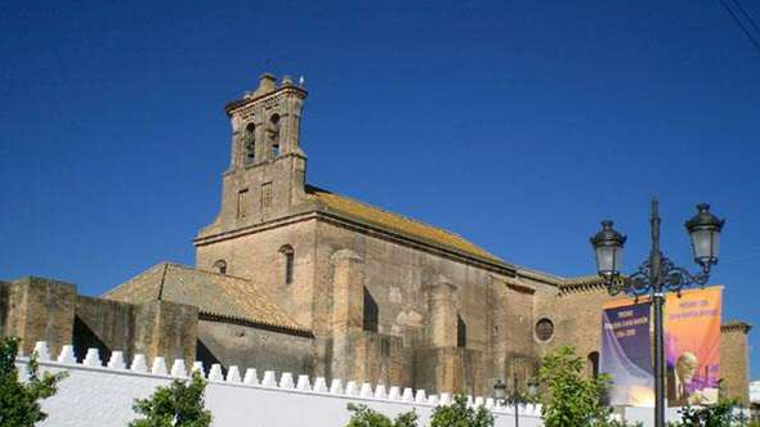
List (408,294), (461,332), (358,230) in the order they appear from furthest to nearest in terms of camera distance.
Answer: (461,332)
(408,294)
(358,230)

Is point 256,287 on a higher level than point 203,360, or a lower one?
higher

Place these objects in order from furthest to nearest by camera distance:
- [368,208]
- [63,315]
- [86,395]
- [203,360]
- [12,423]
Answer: [368,208], [203,360], [63,315], [86,395], [12,423]

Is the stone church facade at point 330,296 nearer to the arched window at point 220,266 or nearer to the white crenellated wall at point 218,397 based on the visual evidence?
the arched window at point 220,266

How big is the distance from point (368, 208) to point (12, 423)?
24.7 meters

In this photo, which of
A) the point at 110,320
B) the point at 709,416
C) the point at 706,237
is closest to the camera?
the point at 706,237

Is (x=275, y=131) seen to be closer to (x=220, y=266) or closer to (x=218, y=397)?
(x=220, y=266)

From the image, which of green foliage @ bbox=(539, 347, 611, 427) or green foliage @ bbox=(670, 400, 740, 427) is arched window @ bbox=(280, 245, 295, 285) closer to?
green foliage @ bbox=(670, 400, 740, 427)

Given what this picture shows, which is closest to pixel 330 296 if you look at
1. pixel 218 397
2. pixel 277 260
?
pixel 277 260

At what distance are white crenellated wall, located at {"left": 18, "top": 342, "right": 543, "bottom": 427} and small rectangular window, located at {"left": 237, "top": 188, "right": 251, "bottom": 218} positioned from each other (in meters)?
8.15

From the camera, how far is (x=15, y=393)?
15406 mm

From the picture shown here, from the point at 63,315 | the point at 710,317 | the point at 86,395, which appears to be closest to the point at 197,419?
the point at 86,395

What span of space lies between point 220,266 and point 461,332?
900cm

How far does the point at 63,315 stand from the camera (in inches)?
942

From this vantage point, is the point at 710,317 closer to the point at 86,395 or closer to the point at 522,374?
the point at 522,374
